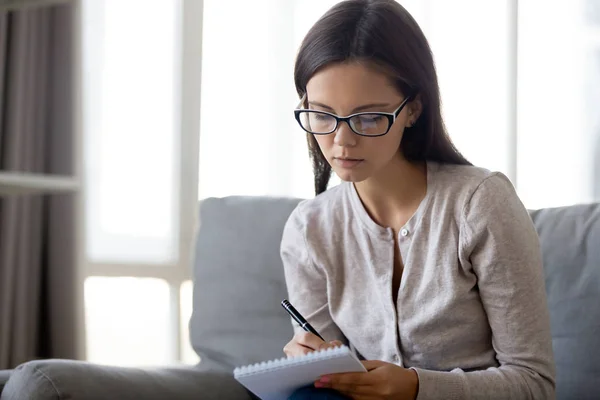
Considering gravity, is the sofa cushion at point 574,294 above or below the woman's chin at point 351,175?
below

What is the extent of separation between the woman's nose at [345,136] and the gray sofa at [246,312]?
523mm

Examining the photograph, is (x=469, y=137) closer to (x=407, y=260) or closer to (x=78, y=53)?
(x=407, y=260)

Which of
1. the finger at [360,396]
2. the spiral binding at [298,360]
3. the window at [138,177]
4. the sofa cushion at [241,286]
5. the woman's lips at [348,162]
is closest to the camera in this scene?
the spiral binding at [298,360]

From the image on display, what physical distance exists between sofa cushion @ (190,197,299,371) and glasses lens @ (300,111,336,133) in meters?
0.47

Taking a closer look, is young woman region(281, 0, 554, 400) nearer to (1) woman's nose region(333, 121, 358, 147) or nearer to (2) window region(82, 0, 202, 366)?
(1) woman's nose region(333, 121, 358, 147)

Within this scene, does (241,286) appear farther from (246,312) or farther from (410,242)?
(410,242)

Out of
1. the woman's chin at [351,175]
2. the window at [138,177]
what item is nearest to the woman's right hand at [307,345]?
the woman's chin at [351,175]

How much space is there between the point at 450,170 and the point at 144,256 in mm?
1488

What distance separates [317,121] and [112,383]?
553mm

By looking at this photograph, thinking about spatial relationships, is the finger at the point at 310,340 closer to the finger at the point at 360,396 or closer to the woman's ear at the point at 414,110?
the finger at the point at 360,396

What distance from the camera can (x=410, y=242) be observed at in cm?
148

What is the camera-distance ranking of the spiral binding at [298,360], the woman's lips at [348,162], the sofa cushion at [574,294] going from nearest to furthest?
the spiral binding at [298,360] → the woman's lips at [348,162] → the sofa cushion at [574,294]

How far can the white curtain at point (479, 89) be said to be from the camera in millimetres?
2217

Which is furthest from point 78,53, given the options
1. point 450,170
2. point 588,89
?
point 588,89
